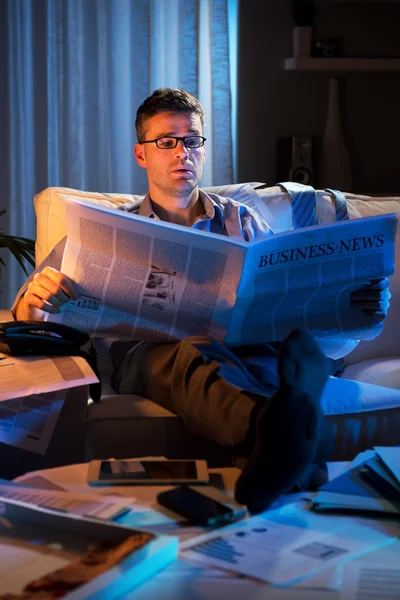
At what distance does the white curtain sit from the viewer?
3.21m

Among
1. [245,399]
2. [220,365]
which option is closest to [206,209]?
[220,365]

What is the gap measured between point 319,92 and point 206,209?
63.4 inches

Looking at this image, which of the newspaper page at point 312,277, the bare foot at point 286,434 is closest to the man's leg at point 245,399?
the bare foot at point 286,434

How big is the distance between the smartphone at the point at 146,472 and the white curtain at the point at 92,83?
7.50 ft

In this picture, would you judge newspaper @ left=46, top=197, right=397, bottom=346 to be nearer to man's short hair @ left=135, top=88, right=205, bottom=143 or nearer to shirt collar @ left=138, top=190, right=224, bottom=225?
shirt collar @ left=138, top=190, right=224, bottom=225

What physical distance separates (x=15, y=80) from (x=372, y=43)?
1.51 meters

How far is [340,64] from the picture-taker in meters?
3.23

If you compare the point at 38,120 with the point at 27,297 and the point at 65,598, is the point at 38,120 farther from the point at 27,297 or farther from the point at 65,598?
the point at 65,598

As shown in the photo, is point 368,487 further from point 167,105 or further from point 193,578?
point 167,105

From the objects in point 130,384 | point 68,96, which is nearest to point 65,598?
point 130,384

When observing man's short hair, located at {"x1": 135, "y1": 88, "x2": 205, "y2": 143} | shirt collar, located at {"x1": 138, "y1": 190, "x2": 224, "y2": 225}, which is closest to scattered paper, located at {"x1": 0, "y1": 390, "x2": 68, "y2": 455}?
shirt collar, located at {"x1": 138, "y1": 190, "x2": 224, "y2": 225}

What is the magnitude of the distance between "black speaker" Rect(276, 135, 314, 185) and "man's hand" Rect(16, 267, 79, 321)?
6.04ft

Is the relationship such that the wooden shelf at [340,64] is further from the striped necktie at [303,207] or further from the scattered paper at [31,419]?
the scattered paper at [31,419]

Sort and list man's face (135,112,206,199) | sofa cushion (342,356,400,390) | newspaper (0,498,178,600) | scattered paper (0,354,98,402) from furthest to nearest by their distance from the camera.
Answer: man's face (135,112,206,199)
sofa cushion (342,356,400,390)
scattered paper (0,354,98,402)
newspaper (0,498,178,600)
